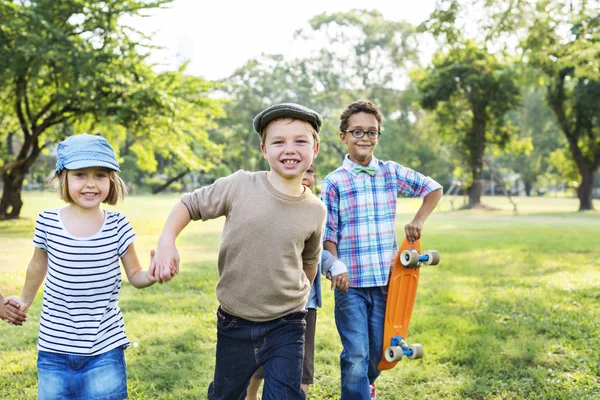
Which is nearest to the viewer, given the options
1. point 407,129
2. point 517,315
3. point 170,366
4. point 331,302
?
point 170,366

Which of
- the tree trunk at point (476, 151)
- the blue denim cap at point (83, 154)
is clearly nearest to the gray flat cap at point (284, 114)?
the blue denim cap at point (83, 154)

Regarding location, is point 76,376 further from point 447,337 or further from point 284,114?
point 447,337

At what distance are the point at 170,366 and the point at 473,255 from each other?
890cm

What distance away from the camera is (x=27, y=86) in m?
19.8

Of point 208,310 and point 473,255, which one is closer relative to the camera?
point 208,310

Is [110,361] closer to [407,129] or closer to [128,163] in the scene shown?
[407,129]

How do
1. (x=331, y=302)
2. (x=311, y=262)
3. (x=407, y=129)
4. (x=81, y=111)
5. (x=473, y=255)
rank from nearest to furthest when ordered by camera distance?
(x=311, y=262) < (x=331, y=302) < (x=473, y=255) < (x=81, y=111) < (x=407, y=129)

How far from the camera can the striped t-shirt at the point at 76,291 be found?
2.63m

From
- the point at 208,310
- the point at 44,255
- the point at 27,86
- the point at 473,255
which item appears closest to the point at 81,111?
the point at 27,86

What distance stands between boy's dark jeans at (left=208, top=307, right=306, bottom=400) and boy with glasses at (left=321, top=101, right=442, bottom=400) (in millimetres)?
704

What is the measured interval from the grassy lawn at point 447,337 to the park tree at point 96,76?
786cm

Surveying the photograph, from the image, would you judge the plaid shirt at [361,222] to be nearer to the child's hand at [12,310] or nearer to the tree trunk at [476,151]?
the child's hand at [12,310]

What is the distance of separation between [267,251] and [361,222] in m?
1.03

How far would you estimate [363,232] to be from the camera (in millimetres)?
3643
